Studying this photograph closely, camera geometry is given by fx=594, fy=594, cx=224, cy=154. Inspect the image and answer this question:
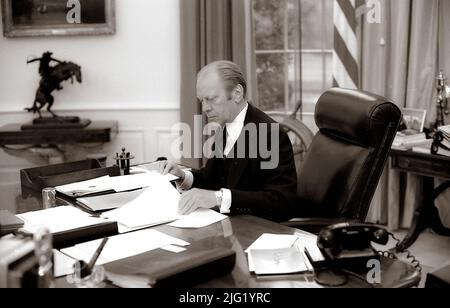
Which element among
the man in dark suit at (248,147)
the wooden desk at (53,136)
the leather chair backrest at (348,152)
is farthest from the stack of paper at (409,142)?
the wooden desk at (53,136)

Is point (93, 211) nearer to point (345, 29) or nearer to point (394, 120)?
point (394, 120)

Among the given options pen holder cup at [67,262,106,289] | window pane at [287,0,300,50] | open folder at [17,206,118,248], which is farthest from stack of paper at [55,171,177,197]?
window pane at [287,0,300,50]

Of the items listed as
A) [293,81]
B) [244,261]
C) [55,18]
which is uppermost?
[55,18]

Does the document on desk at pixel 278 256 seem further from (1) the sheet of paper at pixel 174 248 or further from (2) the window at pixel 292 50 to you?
(2) the window at pixel 292 50

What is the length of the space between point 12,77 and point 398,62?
271 cm

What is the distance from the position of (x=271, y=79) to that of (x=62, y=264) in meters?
2.95

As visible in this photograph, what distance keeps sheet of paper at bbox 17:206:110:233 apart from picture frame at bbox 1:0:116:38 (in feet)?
8.06

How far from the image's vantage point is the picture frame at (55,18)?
13.7ft

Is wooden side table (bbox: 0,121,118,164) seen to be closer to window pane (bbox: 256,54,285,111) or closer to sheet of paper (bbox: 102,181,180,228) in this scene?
window pane (bbox: 256,54,285,111)

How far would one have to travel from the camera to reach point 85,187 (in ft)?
7.36

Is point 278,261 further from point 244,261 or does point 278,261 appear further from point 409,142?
point 409,142

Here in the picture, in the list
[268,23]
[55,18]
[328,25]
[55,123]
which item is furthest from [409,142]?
[55,18]

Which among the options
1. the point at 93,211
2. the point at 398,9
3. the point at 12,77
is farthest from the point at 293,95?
the point at 93,211
